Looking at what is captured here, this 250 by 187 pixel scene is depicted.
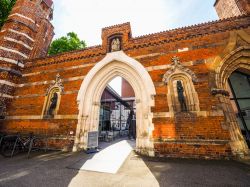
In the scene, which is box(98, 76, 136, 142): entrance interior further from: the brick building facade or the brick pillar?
the brick pillar

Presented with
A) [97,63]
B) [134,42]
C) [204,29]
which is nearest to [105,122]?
[97,63]

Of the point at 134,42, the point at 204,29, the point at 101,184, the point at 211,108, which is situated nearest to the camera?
the point at 101,184

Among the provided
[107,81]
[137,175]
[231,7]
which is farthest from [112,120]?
[231,7]

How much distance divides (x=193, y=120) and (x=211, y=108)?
846 millimetres

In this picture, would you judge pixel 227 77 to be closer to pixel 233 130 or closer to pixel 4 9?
pixel 233 130

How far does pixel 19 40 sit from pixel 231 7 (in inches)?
574

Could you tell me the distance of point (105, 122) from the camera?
41.4ft

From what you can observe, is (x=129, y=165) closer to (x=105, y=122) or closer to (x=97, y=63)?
(x=97, y=63)

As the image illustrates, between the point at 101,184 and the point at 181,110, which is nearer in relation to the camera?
the point at 101,184

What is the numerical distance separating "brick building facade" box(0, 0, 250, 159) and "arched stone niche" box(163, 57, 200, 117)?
37mm

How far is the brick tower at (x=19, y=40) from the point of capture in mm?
7891

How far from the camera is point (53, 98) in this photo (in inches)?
289

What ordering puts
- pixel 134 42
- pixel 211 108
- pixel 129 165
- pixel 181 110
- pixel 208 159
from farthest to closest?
pixel 134 42, pixel 181 110, pixel 211 108, pixel 208 159, pixel 129 165

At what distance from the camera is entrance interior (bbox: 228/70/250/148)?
5641 mm
